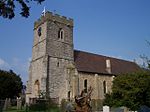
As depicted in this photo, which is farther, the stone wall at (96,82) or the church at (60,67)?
the stone wall at (96,82)

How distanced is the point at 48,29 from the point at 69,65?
22.9 ft

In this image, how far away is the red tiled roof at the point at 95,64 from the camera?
46281 millimetres

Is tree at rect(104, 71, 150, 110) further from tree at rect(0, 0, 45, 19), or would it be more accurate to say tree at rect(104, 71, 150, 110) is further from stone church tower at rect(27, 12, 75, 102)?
tree at rect(0, 0, 45, 19)

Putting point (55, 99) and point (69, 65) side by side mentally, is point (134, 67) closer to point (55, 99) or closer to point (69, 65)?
point (69, 65)

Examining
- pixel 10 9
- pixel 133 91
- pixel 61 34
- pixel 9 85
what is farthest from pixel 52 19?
pixel 10 9

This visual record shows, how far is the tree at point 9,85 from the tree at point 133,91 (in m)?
23.5

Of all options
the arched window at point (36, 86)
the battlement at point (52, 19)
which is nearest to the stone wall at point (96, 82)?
the arched window at point (36, 86)

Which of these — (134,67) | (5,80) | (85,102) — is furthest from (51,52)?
(85,102)

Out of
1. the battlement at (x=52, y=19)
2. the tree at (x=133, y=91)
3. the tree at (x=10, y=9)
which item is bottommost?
the tree at (x=133, y=91)

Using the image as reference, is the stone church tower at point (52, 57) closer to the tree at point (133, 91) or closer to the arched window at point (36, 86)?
the arched window at point (36, 86)

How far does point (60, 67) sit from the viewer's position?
43.7 m

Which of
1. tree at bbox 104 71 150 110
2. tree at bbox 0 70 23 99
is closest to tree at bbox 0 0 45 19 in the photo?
tree at bbox 104 71 150 110

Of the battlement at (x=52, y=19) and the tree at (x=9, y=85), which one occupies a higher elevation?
the battlement at (x=52, y=19)

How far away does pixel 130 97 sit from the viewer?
31.7m
